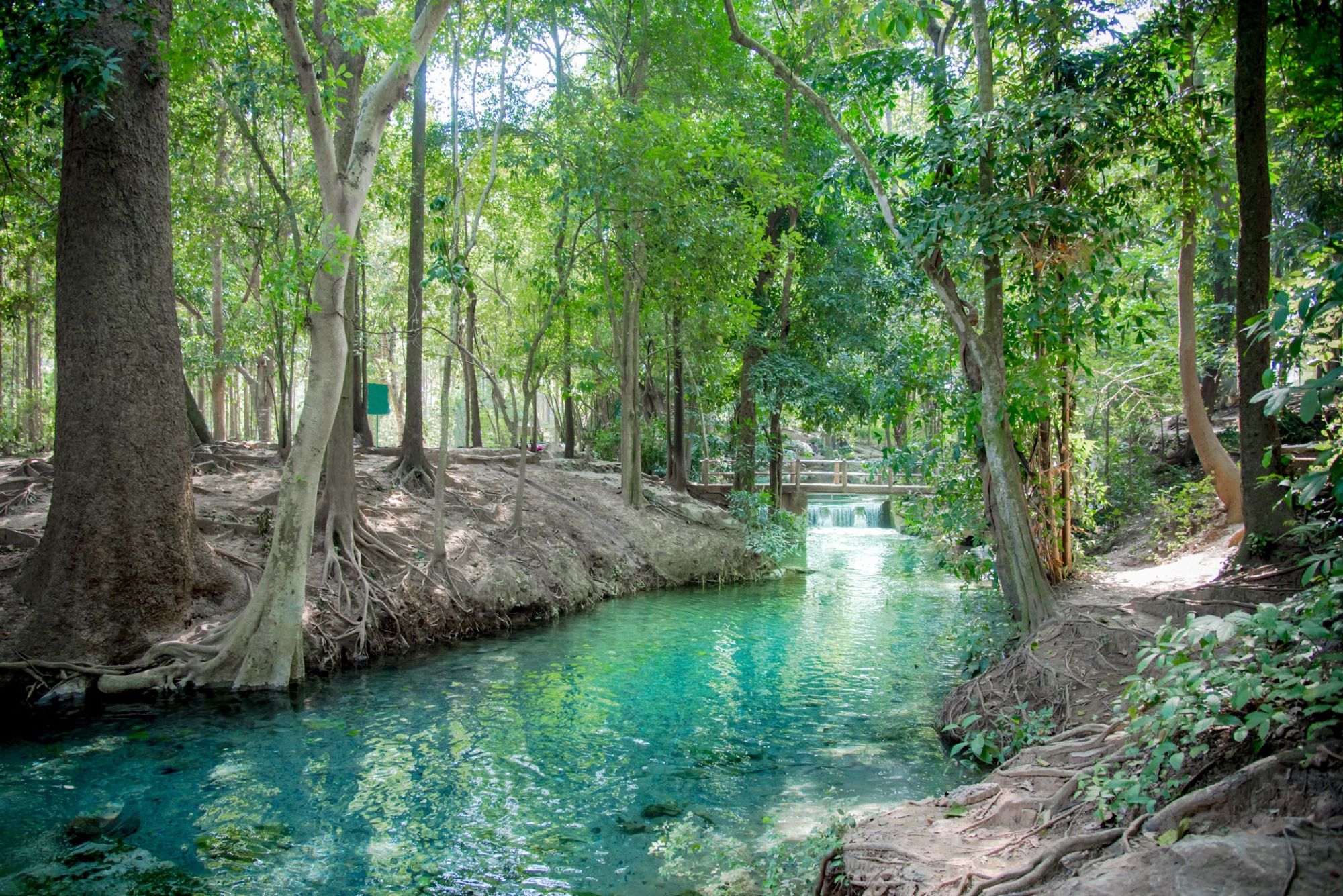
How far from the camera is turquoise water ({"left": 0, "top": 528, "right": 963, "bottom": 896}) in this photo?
5371mm

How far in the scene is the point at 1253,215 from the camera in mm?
7227

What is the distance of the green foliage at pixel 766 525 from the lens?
18.7 m

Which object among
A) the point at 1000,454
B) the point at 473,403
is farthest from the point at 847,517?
the point at 1000,454

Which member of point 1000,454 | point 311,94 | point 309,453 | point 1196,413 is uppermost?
point 311,94

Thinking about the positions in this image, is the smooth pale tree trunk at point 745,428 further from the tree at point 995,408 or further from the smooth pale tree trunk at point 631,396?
the tree at point 995,408

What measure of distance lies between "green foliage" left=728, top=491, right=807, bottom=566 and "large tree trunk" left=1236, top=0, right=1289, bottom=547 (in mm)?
11854

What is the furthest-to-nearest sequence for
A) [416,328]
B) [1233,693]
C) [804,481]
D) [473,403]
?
[804,481], [473,403], [416,328], [1233,693]

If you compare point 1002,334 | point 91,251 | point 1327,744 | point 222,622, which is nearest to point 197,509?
point 222,622

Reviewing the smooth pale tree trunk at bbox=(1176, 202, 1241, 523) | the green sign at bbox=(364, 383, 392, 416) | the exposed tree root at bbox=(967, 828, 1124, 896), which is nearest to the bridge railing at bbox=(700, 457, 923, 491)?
the smooth pale tree trunk at bbox=(1176, 202, 1241, 523)

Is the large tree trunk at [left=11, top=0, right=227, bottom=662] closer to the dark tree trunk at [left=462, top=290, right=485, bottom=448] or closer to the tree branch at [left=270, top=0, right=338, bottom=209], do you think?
the tree branch at [left=270, top=0, right=338, bottom=209]

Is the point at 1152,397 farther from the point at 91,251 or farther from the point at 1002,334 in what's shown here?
the point at 91,251

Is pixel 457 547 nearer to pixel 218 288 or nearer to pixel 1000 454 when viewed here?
pixel 1000 454

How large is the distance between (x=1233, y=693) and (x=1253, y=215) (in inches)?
211

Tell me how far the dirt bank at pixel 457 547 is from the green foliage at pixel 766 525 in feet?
1.56
